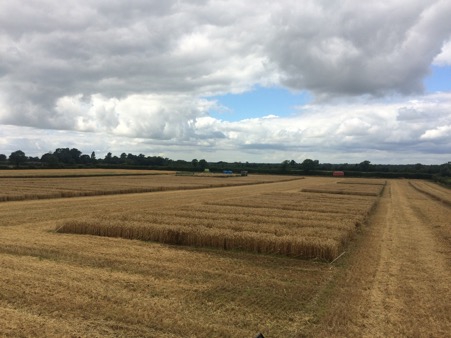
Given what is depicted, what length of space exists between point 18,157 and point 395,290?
128695 millimetres

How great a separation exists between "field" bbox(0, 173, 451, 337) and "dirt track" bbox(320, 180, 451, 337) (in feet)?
0.28

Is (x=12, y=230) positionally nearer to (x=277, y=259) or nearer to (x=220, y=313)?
(x=277, y=259)

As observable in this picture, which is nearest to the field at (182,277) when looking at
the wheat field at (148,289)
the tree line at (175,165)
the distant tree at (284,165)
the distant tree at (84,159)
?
the wheat field at (148,289)

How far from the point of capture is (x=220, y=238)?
634 inches

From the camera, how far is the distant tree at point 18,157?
117625mm

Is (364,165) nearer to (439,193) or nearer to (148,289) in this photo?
(439,193)

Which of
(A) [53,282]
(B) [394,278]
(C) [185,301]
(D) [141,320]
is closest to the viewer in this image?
(D) [141,320]

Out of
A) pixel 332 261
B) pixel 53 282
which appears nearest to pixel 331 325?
pixel 332 261

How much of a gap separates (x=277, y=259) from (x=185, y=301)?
576 centimetres

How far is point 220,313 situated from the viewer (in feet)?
28.8

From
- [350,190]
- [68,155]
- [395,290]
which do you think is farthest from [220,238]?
[68,155]

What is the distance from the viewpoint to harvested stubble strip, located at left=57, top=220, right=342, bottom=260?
1459 cm

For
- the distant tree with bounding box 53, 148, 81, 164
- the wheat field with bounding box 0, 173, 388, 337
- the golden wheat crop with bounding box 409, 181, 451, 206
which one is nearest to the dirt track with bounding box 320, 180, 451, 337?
the wheat field with bounding box 0, 173, 388, 337

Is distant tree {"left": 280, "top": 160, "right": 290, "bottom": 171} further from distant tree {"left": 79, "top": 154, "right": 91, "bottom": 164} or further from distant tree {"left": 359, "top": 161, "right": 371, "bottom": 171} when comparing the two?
distant tree {"left": 79, "top": 154, "right": 91, "bottom": 164}
